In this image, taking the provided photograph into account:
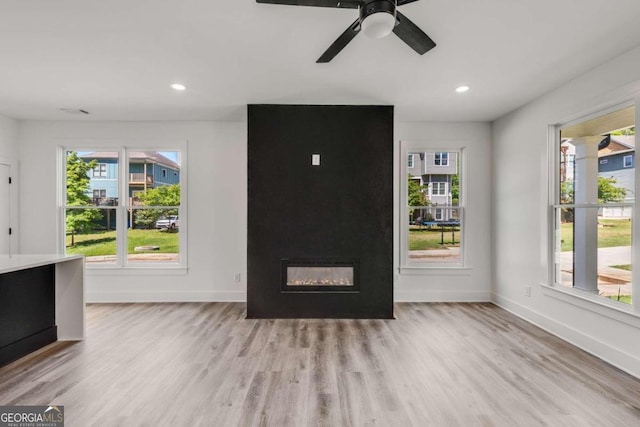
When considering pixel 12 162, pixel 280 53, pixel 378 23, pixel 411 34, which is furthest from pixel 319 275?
pixel 12 162

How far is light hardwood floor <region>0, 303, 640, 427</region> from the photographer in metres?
2.02

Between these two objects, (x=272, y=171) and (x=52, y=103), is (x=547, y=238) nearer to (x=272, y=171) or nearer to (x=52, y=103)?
(x=272, y=171)

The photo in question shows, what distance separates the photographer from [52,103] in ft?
12.8

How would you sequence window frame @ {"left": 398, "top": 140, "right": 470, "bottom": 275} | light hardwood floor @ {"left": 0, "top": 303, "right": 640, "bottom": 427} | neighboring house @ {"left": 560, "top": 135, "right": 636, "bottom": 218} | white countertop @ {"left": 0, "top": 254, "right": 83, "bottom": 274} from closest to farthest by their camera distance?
light hardwood floor @ {"left": 0, "top": 303, "right": 640, "bottom": 427} < white countertop @ {"left": 0, "top": 254, "right": 83, "bottom": 274} < neighboring house @ {"left": 560, "top": 135, "right": 636, "bottom": 218} < window frame @ {"left": 398, "top": 140, "right": 470, "bottom": 275}

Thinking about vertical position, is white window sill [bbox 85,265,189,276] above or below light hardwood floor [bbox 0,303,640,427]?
above

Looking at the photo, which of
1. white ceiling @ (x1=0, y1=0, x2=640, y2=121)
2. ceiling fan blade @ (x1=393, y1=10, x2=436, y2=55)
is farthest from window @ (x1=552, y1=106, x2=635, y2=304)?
ceiling fan blade @ (x1=393, y1=10, x2=436, y2=55)

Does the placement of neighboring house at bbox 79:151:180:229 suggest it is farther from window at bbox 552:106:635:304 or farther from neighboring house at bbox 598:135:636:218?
neighboring house at bbox 598:135:636:218

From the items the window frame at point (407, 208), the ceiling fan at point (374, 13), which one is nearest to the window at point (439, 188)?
the window frame at point (407, 208)

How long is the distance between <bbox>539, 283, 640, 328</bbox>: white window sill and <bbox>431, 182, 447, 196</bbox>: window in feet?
5.80

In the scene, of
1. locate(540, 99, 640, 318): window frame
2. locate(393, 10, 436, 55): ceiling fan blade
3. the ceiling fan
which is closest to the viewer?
the ceiling fan

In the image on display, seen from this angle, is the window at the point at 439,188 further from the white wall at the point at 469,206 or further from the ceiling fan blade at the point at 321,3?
the ceiling fan blade at the point at 321,3

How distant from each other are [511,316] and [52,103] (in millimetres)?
6238

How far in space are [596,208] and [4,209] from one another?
720 cm

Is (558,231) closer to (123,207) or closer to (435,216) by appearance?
(435,216)
